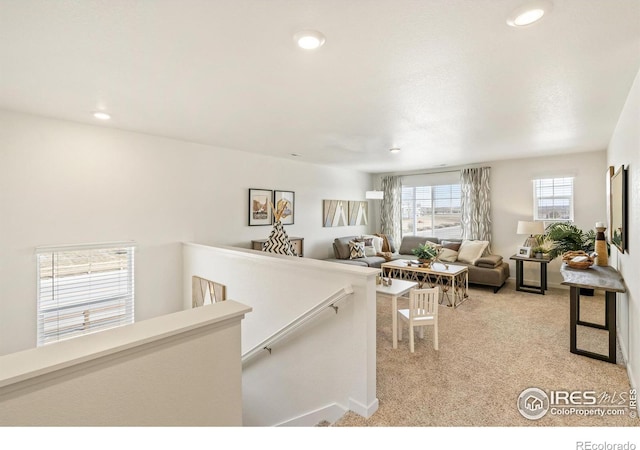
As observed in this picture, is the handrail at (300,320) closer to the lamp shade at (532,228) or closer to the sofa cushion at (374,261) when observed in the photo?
the sofa cushion at (374,261)

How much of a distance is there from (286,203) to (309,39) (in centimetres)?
403

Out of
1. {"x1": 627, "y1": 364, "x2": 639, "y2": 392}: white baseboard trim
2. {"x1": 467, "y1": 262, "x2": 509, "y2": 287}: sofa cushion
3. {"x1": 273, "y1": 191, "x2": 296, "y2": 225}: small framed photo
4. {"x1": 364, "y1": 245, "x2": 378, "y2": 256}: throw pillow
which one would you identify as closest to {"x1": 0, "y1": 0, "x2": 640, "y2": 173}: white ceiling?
{"x1": 273, "y1": 191, "x2": 296, "y2": 225}: small framed photo

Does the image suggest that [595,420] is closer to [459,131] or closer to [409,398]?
[409,398]

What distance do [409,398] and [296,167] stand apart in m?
4.56

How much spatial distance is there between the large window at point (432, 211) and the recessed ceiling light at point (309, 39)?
5.89 meters

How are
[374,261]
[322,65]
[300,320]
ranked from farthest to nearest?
[374,261] < [300,320] < [322,65]

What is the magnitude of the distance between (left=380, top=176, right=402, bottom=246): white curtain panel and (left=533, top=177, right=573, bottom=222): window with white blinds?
9.33 feet

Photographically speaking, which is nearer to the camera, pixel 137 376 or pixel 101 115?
pixel 137 376

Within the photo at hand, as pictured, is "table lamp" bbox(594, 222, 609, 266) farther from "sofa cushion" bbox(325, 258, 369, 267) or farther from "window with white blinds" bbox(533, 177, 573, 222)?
"sofa cushion" bbox(325, 258, 369, 267)

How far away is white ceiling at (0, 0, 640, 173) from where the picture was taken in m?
1.58

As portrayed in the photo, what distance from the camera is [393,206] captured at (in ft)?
25.3

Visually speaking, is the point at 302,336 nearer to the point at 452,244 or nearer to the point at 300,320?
the point at 300,320

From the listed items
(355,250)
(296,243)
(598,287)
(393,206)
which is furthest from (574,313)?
(393,206)
